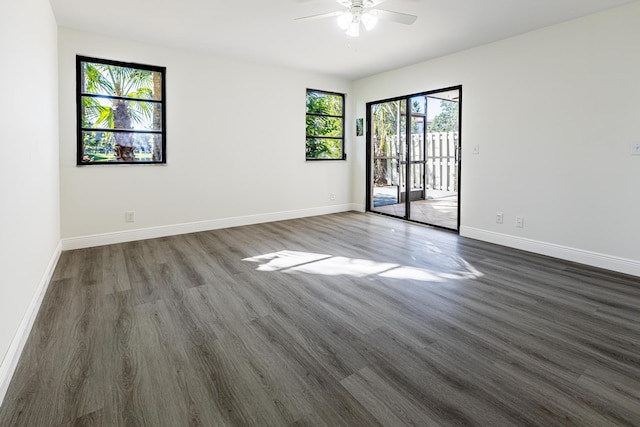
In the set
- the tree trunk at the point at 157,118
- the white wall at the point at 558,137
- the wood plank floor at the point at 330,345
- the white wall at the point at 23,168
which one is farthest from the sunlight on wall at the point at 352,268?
the tree trunk at the point at 157,118

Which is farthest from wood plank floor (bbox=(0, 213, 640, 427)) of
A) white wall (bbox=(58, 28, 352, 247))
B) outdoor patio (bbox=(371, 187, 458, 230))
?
outdoor patio (bbox=(371, 187, 458, 230))

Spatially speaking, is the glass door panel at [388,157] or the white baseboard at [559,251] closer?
the white baseboard at [559,251]

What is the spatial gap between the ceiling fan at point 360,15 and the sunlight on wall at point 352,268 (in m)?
2.33

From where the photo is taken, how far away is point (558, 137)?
3963 mm

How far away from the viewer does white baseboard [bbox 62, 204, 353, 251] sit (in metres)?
4.43

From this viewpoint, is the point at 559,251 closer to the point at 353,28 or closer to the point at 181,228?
the point at 353,28

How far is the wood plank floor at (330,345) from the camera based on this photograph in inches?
63.0

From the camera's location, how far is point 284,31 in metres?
4.14

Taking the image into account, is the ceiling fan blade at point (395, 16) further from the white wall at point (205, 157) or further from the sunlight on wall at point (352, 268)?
the white wall at point (205, 157)

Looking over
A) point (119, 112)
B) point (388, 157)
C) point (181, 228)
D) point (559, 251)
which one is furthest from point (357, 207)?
point (119, 112)

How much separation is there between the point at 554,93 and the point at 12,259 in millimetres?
5051

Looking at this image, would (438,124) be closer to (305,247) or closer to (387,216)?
(387,216)

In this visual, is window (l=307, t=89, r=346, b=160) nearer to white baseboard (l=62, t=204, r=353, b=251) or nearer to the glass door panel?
the glass door panel

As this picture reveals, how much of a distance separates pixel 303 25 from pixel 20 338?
3.75 m
